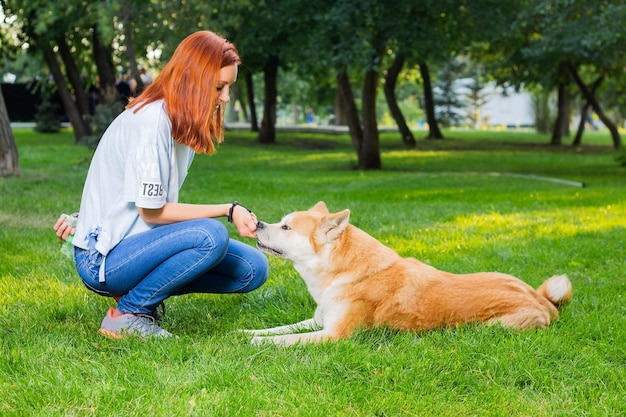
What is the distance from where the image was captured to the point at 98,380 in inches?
149

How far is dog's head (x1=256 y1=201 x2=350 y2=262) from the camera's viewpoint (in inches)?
179

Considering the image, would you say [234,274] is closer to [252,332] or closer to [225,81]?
[252,332]

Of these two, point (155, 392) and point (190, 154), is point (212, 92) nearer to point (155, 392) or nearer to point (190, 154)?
point (190, 154)

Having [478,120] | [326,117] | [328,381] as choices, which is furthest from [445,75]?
[328,381]

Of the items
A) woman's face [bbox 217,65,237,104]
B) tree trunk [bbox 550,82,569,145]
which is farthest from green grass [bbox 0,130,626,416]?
tree trunk [bbox 550,82,569,145]

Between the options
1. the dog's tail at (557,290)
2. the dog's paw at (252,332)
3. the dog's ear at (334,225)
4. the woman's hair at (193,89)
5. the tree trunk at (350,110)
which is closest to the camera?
the woman's hair at (193,89)

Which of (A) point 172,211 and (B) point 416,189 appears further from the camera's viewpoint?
(B) point 416,189

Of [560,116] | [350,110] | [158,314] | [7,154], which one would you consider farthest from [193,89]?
[560,116]

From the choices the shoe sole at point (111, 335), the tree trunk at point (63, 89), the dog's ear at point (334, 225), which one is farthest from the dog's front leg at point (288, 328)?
the tree trunk at point (63, 89)

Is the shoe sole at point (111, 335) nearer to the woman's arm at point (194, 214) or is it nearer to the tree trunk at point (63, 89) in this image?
the woman's arm at point (194, 214)

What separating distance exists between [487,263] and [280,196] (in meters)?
6.29

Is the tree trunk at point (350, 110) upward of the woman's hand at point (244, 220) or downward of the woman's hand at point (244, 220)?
upward

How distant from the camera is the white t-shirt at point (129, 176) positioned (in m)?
4.14

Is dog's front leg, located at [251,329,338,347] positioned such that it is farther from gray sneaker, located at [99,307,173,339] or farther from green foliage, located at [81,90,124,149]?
green foliage, located at [81,90,124,149]
